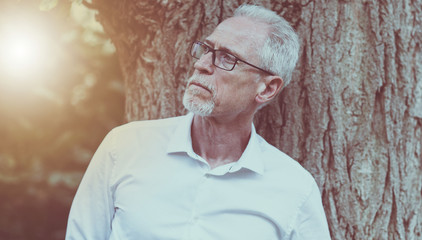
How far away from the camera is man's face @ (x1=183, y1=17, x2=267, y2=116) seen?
243cm

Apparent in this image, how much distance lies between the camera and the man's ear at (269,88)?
8.45 feet

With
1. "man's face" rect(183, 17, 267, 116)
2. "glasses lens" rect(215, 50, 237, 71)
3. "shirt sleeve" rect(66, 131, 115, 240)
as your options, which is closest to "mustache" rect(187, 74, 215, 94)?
"man's face" rect(183, 17, 267, 116)

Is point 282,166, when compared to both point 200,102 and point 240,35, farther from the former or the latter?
point 240,35

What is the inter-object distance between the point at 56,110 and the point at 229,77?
10.2ft

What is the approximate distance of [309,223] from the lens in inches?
94.9

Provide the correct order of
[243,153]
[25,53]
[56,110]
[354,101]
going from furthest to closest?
[56,110] → [25,53] → [354,101] → [243,153]

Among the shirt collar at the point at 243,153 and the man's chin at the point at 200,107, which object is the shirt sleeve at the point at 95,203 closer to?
the shirt collar at the point at 243,153

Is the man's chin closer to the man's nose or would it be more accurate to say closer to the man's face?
the man's face

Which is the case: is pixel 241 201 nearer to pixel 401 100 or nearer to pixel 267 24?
pixel 267 24

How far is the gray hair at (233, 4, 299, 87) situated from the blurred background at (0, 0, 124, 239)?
103 inches

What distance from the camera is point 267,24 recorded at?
2.56m

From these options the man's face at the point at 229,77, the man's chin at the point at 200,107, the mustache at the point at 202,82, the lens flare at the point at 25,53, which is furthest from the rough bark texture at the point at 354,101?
the lens flare at the point at 25,53

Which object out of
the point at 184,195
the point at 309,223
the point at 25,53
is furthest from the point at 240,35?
the point at 25,53

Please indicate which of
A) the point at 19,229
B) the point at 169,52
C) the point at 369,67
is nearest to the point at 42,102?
the point at 19,229
